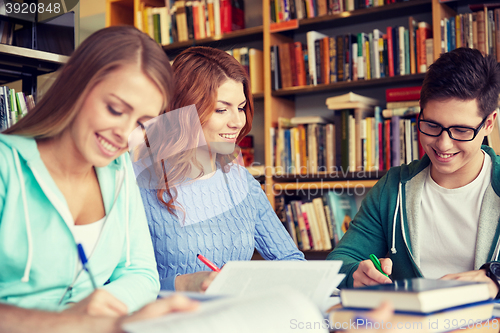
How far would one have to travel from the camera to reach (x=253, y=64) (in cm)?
277

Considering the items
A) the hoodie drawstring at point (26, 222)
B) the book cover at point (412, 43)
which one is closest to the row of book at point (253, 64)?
the book cover at point (412, 43)

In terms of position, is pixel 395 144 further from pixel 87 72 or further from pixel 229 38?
pixel 87 72

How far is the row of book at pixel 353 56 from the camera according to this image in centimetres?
233

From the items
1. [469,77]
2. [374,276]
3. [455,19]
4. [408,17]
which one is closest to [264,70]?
[408,17]

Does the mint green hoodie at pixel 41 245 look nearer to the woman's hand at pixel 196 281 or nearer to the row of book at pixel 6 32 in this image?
the woman's hand at pixel 196 281

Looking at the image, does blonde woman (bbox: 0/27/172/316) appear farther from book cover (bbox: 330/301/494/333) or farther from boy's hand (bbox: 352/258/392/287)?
boy's hand (bbox: 352/258/392/287)

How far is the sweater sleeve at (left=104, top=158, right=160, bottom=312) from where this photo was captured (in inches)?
32.6

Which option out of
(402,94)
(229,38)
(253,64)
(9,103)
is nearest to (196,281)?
(9,103)

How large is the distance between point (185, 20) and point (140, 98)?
2.38 metres

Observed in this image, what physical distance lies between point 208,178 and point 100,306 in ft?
2.74

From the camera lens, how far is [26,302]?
75 centimetres

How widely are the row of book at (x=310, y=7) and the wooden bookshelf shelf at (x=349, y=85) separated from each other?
1.34 feet

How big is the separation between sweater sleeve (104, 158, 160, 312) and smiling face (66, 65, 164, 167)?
199 mm

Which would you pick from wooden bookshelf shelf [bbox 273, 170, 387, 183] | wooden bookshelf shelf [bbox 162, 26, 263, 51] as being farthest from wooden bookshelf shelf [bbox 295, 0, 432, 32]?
wooden bookshelf shelf [bbox 273, 170, 387, 183]
